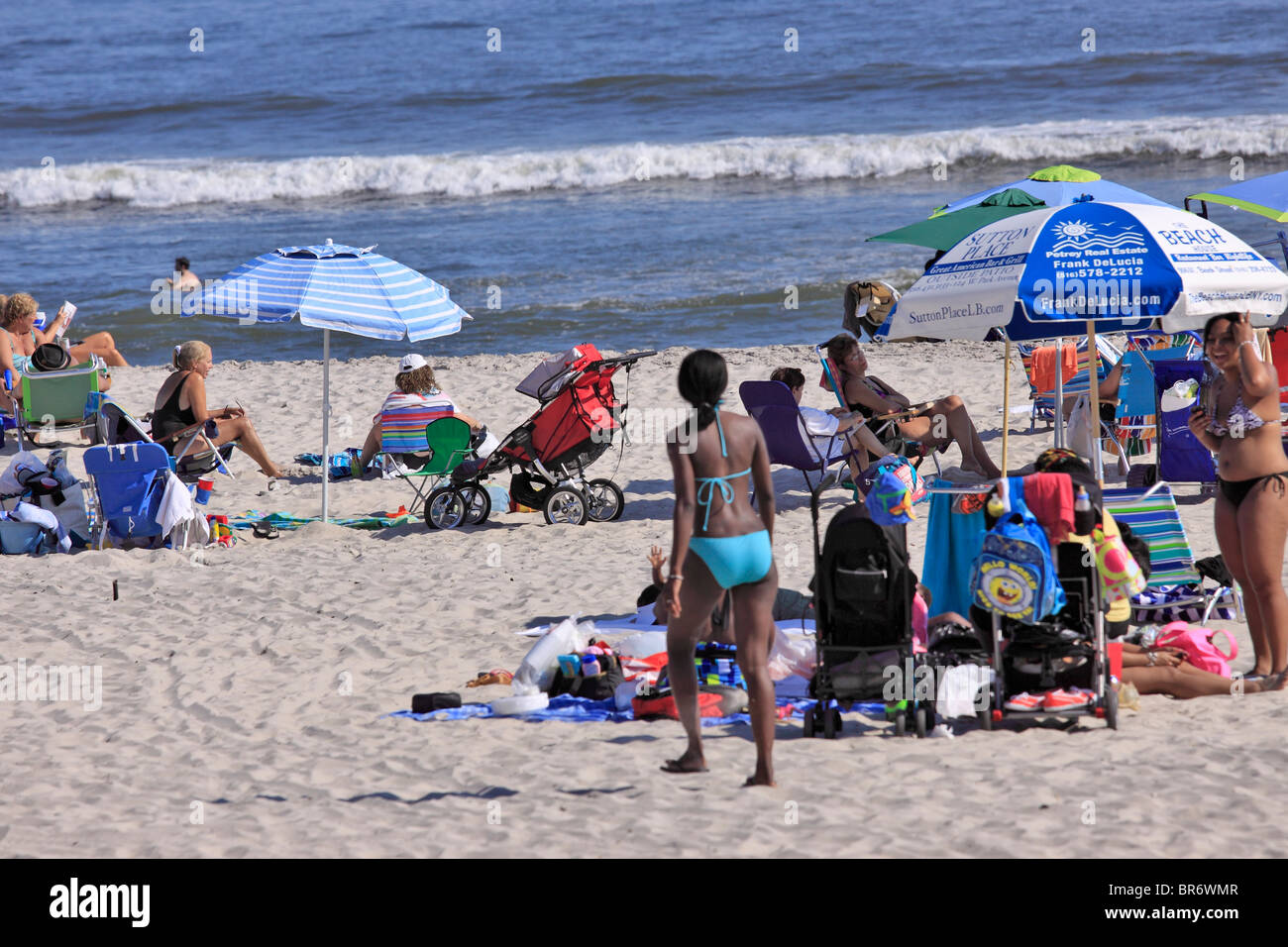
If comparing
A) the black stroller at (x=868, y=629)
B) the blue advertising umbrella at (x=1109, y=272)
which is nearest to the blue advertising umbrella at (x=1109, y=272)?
the blue advertising umbrella at (x=1109, y=272)

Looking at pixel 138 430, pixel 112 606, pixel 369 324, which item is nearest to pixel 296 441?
pixel 138 430

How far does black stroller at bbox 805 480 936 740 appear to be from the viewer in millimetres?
4824

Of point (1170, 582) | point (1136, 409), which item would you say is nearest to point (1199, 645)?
point (1170, 582)

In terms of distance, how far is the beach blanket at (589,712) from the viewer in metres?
5.17

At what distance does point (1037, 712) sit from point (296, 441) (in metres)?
7.78

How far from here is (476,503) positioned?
8703 millimetres

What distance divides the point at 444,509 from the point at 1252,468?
16.5ft

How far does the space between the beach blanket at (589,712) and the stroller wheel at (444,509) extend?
3205mm

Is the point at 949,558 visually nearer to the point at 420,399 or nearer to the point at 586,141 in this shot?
the point at 420,399

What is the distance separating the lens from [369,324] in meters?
7.96

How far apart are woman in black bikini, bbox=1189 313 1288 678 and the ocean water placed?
9.71 metres

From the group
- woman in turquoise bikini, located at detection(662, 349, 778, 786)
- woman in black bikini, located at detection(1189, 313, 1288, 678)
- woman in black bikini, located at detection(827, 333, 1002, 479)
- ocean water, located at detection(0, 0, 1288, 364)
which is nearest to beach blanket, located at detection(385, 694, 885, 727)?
woman in turquoise bikini, located at detection(662, 349, 778, 786)

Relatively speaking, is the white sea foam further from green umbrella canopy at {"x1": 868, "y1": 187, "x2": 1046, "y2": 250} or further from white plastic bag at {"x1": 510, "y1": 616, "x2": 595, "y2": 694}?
white plastic bag at {"x1": 510, "y1": 616, "x2": 595, "y2": 694}

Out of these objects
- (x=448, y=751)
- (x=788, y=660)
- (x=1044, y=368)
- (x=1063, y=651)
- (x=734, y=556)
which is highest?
(x=1044, y=368)
